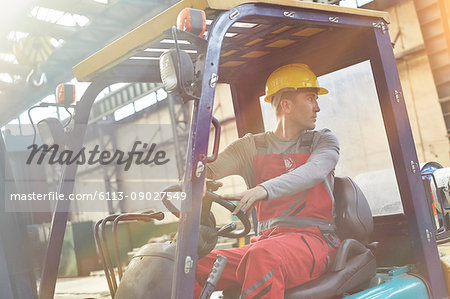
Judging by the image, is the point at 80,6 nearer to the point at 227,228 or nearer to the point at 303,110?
the point at 303,110

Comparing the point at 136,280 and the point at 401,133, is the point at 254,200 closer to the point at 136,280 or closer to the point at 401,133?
the point at 136,280

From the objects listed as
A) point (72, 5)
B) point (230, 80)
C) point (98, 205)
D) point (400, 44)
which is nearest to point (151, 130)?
point (98, 205)

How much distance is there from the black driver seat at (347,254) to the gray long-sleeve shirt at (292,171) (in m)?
0.09

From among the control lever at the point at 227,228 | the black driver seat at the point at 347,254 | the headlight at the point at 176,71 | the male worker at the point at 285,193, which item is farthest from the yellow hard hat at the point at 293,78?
the headlight at the point at 176,71

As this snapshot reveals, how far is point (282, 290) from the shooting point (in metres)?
1.96

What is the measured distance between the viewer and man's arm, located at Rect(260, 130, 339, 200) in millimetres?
2055

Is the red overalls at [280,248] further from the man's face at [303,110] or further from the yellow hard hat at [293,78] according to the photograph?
the yellow hard hat at [293,78]

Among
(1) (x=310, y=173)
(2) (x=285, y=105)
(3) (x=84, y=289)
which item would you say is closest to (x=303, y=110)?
(2) (x=285, y=105)

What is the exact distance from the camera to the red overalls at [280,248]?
197 cm

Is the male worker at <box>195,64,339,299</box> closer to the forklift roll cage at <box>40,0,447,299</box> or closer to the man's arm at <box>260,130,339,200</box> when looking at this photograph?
the man's arm at <box>260,130,339,200</box>

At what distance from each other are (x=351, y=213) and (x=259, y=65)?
104cm

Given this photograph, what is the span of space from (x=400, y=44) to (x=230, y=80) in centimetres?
973

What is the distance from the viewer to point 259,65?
2928mm

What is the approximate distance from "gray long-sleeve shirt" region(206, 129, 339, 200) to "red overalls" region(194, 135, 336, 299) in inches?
2.3
